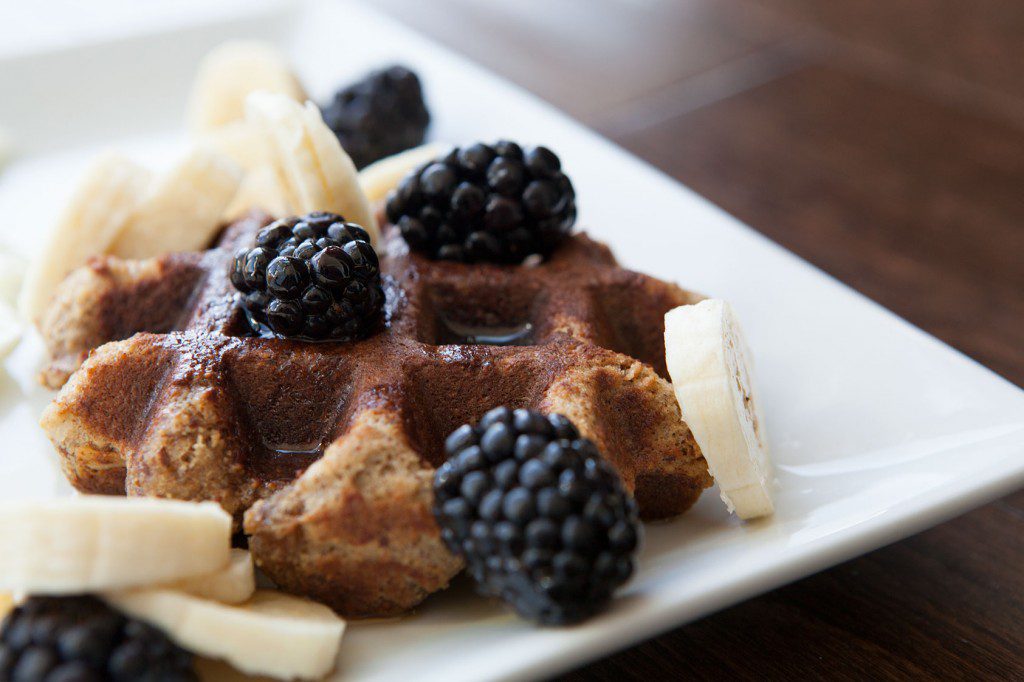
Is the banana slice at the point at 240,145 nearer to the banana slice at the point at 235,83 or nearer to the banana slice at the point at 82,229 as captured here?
the banana slice at the point at 235,83

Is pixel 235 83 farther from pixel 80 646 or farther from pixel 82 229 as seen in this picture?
pixel 80 646

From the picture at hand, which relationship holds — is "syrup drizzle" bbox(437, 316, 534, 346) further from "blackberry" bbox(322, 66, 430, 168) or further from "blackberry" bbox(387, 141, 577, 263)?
"blackberry" bbox(322, 66, 430, 168)

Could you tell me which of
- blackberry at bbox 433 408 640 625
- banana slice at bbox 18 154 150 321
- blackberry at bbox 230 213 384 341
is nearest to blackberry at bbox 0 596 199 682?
blackberry at bbox 433 408 640 625

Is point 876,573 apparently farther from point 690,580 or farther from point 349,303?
point 349,303

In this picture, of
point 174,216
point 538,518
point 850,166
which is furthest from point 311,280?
point 850,166

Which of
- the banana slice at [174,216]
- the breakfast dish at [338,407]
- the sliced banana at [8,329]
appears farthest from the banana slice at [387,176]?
the sliced banana at [8,329]
